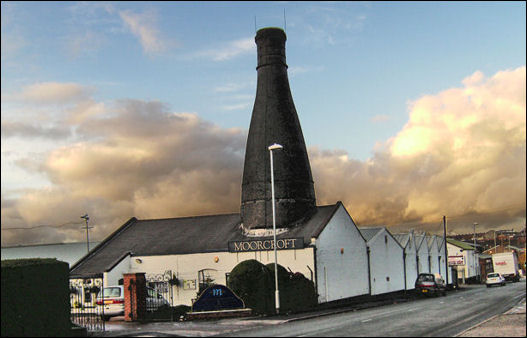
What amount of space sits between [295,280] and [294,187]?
8.98 meters

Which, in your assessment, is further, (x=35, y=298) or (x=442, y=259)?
(x=442, y=259)

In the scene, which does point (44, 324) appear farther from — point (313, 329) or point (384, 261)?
point (384, 261)

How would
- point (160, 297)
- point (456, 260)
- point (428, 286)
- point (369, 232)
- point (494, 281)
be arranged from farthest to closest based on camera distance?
1. point (456, 260)
2. point (494, 281)
3. point (369, 232)
4. point (428, 286)
5. point (160, 297)

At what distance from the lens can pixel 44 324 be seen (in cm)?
2091

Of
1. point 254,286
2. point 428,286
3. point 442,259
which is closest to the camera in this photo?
point 254,286

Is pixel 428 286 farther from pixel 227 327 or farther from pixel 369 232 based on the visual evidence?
pixel 227 327

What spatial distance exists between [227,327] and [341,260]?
18740 millimetres

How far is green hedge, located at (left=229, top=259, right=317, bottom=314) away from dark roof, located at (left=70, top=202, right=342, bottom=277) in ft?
14.7

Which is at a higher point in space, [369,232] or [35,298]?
[369,232]

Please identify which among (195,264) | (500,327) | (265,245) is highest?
(265,245)

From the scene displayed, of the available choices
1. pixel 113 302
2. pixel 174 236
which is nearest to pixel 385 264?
pixel 174 236

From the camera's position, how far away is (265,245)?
4078 centimetres

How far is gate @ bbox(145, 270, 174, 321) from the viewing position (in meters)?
31.9

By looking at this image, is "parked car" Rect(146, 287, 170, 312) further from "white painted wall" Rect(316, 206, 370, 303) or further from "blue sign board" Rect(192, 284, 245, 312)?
"white painted wall" Rect(316, 206, 370, 303)
